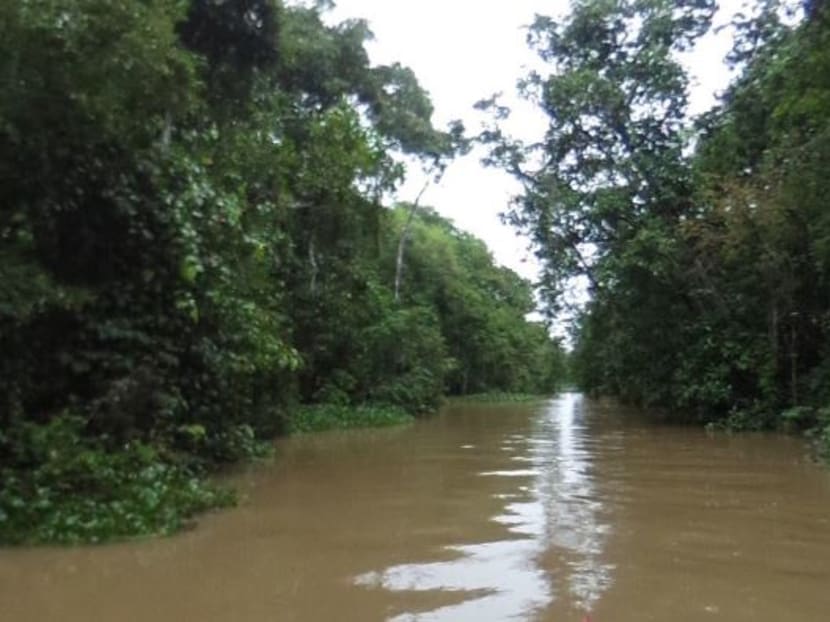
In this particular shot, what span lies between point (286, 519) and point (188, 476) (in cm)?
163

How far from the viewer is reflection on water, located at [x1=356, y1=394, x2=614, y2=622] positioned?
542 cm

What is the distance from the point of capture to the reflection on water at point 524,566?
5422 mm

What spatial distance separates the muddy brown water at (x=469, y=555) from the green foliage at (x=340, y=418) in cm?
728

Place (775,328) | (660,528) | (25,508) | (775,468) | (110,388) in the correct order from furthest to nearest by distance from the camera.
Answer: (775,328)
(775,468)
(110,388)
(660,528)
(25,508)

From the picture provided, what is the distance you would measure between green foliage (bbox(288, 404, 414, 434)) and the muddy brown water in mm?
7280

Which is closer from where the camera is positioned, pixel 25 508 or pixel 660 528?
pixel 25 508

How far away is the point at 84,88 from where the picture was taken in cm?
819

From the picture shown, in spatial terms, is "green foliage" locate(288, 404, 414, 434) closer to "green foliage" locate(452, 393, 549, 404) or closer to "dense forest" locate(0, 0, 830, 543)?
"dense forest" locate(0, 0, 830, 543)

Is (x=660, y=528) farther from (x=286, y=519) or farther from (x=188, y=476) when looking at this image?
(x=188, y=476)

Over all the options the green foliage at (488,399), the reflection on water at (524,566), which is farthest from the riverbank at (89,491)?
the green foliage at (488,399)

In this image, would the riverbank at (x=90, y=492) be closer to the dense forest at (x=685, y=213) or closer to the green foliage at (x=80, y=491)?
the green foliage at (x=80, y=491)

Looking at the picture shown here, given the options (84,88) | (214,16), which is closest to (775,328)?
(214,16)

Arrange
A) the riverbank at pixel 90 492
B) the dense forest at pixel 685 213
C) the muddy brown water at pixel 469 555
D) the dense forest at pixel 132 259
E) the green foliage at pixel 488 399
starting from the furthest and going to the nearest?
the green foliage at pixel 488 399
the dense forest at pixel 685 213
the dense forest at pixel 132 259
the riverbank at pixel 90 492
the muddy brown water at pixel 469 555

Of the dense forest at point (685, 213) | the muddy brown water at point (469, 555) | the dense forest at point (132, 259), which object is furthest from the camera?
the dense forest at point (685, 213)
